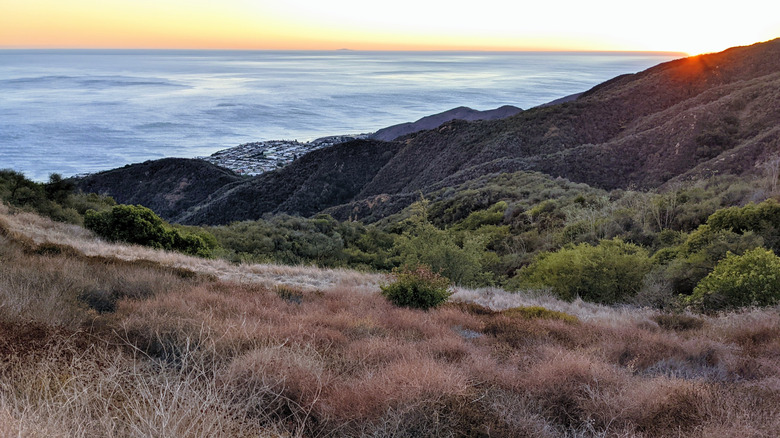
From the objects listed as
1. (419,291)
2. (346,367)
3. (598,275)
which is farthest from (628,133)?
(346,367)

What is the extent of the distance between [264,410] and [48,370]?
1.76 m

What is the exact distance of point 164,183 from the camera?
5662 centimetres

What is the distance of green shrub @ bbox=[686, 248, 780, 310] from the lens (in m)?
7.82

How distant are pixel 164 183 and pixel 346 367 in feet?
197

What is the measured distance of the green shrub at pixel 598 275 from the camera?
10398 mm

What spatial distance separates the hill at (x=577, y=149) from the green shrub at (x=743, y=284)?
20.4 metres

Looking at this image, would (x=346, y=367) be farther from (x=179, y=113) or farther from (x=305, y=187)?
(x=179, y=113)

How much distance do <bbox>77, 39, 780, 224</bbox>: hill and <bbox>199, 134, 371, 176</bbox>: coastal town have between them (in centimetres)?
1319

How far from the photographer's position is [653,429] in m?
3.53

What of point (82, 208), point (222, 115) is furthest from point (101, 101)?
point (82, 208)

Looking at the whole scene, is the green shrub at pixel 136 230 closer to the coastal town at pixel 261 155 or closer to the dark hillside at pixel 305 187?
the dark hillside at pixel 305 187

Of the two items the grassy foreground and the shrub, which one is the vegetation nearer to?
the grassy foreground

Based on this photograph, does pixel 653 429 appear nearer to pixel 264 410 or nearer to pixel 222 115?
pixel 264 410

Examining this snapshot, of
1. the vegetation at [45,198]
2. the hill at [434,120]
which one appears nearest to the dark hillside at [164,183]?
the vegetation at [45,198]
